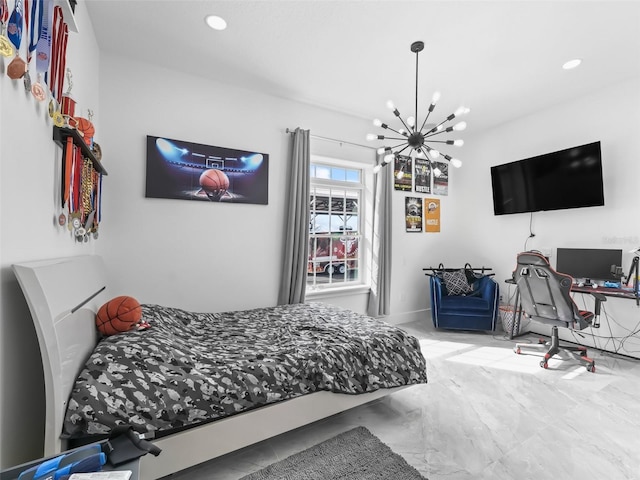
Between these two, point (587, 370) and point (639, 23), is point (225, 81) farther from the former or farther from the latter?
point (587, 370)

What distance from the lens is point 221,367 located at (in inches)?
63.0

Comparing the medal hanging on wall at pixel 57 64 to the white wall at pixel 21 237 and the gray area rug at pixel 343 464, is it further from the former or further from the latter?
the gray area rug at pixel 343 464

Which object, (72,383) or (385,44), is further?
(385,44)

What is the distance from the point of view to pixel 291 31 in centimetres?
240

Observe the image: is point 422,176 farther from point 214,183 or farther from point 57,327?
point 57,327

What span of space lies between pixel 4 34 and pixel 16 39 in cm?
8

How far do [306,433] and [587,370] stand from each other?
2823 mm

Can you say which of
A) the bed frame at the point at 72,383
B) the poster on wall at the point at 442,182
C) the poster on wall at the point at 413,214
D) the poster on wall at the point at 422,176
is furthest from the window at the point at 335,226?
the bed frame at the point at 72,383

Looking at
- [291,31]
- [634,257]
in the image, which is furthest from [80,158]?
[634,257]

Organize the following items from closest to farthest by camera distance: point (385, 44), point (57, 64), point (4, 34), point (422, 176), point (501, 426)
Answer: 1. point (4, 34)
2. point (57, 64)
3. point (501, 426)
4. point (385, 44)
5. point (422, 176)

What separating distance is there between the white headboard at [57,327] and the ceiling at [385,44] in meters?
2.09

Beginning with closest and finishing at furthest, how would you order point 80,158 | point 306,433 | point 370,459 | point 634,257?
point 370,459 → point 80,158 → point 306,433 → point 634,257

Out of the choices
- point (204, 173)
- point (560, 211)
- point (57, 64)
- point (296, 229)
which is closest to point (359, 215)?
point (296, 229)

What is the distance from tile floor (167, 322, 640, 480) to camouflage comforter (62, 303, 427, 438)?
0.99 feet
